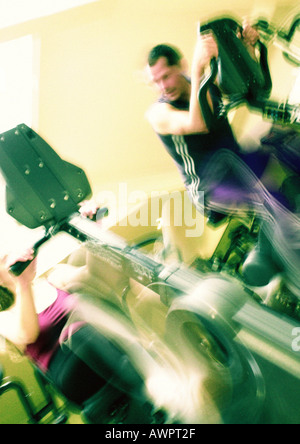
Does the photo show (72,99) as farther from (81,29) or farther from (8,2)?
(8,2)

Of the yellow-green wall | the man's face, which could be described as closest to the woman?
the man's face

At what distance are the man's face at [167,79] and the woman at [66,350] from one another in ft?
3.09

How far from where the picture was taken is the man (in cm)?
132

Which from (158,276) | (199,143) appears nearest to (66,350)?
(158,276)

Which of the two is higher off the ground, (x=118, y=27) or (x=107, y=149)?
(x=118, y=27)

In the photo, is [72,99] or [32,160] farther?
[72,99]

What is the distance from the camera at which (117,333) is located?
50.8 inches

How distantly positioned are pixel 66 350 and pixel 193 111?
42.2 inches

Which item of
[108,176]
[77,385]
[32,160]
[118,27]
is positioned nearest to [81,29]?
[118,27]

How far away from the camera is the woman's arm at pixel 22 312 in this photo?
117 cm

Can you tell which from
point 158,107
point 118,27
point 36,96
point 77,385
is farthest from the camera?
point 118,27

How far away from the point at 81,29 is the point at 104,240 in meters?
1.75

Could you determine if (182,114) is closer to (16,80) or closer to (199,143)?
(199,143)

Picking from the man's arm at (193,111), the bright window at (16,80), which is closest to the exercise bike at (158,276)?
the man's arm at (193,111)
